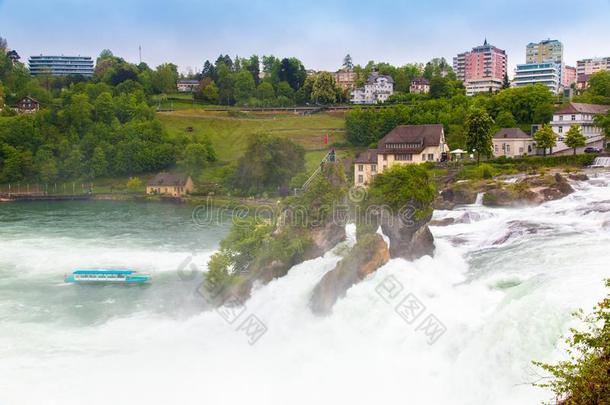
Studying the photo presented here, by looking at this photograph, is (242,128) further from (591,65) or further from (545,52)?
(591,65)

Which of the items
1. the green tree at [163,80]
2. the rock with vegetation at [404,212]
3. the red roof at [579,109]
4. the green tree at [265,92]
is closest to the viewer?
the rock with vegetation at [404,212]

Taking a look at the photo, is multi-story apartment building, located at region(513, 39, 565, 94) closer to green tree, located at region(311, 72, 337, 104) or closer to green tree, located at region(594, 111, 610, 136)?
green tree, located at region(311, 72, 337, 104)

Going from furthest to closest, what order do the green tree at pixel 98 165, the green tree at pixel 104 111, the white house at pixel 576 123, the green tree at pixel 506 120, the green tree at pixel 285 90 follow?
the green tree at pixel 285 90, the green tree at pixel 104 111, the green tree at pixel 98 165, the green tree at pixel 506 120, the white house at pixel 576 123

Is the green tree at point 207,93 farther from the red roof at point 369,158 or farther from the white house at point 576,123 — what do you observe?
the white house at point 576,123

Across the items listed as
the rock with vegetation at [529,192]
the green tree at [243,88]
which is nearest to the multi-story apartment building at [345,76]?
the green tree at [243,88]

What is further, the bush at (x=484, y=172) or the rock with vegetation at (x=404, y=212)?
the bush at (x=484, y=172)

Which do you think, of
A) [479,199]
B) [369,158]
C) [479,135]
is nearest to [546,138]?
[479,135]

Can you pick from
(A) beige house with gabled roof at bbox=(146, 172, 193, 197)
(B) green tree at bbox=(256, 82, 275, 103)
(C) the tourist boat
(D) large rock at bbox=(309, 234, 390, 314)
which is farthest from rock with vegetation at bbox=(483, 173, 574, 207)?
(B) green tree at bbox=(256, 82, 275, 103)
